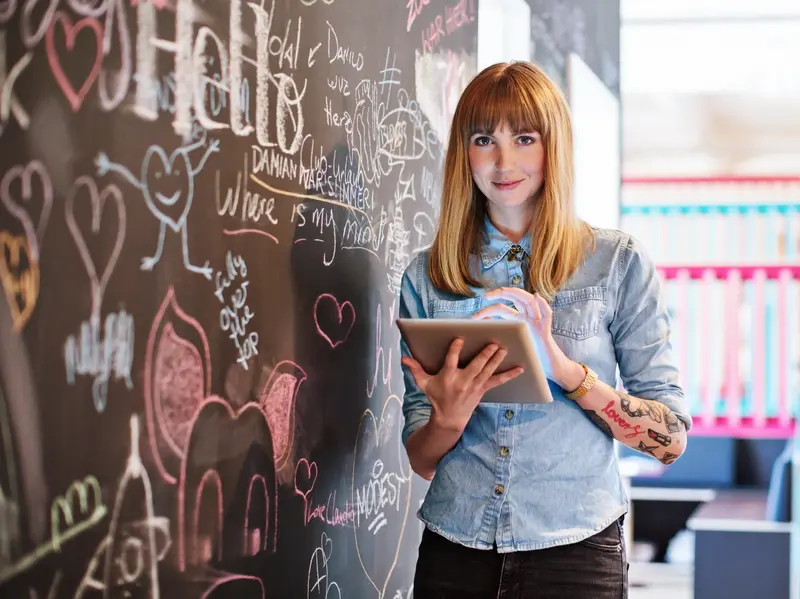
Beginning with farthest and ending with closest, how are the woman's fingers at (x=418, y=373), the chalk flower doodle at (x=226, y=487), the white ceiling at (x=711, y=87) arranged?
1. the white ceiling at (x=711, y=87)
2. the woman's fingers at (x=418, y=373)
3. the chalk flower doodle at (x=226, y=487)

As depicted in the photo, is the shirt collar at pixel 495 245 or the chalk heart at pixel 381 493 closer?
the shirt collar at pixel 495 245

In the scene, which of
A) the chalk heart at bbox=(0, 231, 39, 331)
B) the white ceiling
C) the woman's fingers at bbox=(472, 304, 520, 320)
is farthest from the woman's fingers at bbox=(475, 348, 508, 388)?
the white ceiling

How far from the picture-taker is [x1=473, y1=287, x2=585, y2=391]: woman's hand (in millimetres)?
1580

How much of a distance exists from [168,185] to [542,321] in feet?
2.04

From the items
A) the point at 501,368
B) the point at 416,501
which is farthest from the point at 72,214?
the point at 416,501

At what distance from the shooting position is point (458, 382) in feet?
5.17

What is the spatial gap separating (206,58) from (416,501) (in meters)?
1.35

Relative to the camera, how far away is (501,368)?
157cm

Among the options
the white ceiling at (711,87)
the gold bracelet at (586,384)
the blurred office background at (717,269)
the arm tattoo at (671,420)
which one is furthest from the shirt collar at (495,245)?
the blurred office background at (717,269)

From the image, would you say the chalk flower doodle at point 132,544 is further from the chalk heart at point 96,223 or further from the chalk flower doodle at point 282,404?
the chalk flower doodle at point 282,404

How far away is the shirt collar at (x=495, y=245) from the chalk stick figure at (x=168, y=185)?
0.55 m

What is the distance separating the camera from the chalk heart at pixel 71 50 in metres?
1.13

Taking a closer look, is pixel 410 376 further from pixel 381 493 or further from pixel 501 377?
pixel 381 493

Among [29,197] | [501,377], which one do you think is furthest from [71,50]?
[501,377]
